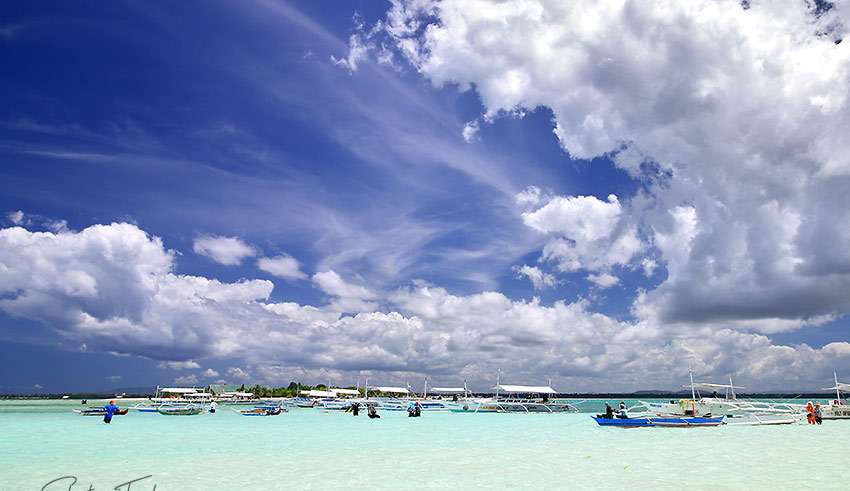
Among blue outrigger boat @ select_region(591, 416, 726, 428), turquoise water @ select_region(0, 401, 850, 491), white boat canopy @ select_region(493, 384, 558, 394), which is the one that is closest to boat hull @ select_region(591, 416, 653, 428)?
blue outrigger boat @ select_region(591, 416, 726, 428)

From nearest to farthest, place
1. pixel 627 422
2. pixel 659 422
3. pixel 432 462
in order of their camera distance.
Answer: pixel 432 462 → pixel 627 422 → pixel 659 422

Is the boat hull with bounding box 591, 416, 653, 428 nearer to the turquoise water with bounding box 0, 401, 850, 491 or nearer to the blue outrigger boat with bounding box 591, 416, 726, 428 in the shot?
the blue outrigger boat with bounding box 591, 416, 726, 428

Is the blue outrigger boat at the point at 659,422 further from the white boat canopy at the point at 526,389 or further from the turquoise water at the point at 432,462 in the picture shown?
the white boat canopy at the point at 526,389

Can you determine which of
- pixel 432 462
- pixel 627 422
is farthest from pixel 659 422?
pixel 432 462

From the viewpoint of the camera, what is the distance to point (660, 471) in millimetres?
24359

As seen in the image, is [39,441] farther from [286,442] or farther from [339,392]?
[339,392]

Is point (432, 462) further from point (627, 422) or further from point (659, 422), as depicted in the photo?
point (659, 422)

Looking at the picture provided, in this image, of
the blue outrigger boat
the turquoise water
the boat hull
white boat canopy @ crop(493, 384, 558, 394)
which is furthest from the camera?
white boat canopy @ crop(493, 384, 558, 394)

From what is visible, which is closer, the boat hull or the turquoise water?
the turquoise water

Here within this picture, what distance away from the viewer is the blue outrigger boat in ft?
169

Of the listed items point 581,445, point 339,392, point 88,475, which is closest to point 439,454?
point 581,445

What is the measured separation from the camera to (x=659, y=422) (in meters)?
52.0

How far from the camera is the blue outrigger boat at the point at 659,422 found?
51.6 meters

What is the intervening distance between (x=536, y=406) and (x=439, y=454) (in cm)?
7605
